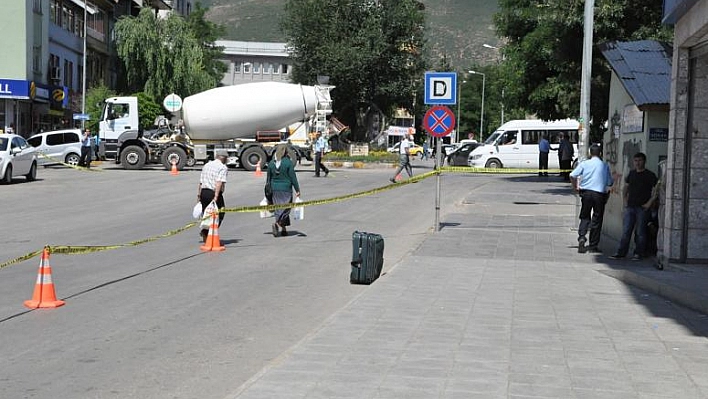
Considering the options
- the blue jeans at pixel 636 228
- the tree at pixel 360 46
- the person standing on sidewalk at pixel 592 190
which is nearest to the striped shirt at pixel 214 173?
the person standing on sidewalk at pixel 592 190

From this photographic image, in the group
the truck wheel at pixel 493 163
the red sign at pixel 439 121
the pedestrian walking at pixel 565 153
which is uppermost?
the red sign at pixel 439 121

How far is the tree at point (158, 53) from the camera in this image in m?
61.8

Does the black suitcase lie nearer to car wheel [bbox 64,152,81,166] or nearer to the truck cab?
the truck cab

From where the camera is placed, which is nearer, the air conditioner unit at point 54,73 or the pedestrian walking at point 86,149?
the pedestrian walking at point 86,149

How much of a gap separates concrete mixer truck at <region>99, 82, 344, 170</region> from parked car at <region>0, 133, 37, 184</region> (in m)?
6.95

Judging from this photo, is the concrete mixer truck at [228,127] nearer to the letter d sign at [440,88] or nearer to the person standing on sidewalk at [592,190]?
the letter d sign at [440,88]

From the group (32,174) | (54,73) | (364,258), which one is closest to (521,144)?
(32,174)

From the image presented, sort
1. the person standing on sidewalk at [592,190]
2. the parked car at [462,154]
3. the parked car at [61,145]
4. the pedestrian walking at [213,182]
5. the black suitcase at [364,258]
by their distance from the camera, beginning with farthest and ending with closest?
the parked car at [462,154] < the parked car at [61,145] < the pedestrian walking at [213,182] < the person standing on sidewalk at [592,190] < the black suitcase at [364,258]

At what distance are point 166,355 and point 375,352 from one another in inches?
69.5

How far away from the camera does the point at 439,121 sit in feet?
60.5

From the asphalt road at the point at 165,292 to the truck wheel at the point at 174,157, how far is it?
12.7 metres

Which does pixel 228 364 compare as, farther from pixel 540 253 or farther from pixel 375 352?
pixel 540 253

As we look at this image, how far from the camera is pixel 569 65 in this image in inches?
1139

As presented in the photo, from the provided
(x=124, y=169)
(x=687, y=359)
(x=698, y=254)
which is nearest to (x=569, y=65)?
(x=698, y=254)
